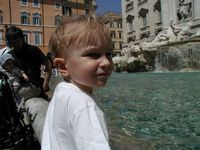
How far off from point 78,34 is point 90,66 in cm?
13

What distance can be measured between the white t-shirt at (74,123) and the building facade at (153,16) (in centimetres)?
2554

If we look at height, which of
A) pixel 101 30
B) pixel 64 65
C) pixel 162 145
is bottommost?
pixel 162 145

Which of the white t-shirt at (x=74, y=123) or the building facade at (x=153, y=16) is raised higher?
the building facade at (x=153, y=16)

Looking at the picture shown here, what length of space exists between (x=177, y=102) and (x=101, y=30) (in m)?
5.12

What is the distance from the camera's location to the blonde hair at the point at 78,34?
1423mm

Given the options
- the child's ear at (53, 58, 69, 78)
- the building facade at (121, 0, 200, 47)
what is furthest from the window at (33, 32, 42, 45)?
the child's ear at (53, 58, 69, 78)

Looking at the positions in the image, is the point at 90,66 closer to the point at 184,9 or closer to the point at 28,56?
the point at 28,56

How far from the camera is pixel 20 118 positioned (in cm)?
371

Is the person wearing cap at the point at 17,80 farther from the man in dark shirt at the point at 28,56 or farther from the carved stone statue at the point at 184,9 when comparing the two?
the carved stone statue at the point at 184,9

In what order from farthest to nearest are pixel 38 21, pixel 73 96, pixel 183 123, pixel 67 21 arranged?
pixel 38 21 < pixel 183 123 < pixel 67 21 < pixel 73 96

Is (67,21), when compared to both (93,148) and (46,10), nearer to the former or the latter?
(93,148)

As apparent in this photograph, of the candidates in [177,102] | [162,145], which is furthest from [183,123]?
[177,102]

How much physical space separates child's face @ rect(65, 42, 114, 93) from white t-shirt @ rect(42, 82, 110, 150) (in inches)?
1.8

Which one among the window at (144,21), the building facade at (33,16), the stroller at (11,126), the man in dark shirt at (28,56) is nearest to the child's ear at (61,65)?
the stroller at (11,126)
